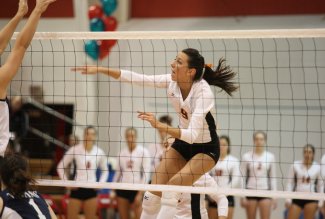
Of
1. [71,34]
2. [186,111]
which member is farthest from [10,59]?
[186,111]

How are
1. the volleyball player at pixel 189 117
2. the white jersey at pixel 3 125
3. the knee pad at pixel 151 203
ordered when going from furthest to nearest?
1. the knee pad at pixel 151 203
2. the volleyball player at pixel 189 117
3. the white jersey at pixel 3 125

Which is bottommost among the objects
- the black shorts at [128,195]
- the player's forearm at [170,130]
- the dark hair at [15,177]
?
the black shorts at [128,195]

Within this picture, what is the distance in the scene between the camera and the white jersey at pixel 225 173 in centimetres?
980

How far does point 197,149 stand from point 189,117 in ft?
1.09

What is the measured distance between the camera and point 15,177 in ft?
14.2

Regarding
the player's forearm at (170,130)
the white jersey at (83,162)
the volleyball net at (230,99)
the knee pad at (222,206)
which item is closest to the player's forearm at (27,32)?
the player's forearm at (170,130)

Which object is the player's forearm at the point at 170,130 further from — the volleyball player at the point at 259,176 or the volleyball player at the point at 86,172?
the volleyball player at the point at 259,176

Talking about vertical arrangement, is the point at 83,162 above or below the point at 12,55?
below

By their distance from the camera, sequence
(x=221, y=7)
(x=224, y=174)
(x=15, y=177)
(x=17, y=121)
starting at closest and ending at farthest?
(x=15, y=177), (x=224, y=174), (x=17, y=121), (x=221, y=7)

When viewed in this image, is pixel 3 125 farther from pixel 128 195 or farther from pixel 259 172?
pixel 259 172

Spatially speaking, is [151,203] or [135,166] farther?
[135,166]

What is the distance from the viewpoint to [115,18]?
1247cm

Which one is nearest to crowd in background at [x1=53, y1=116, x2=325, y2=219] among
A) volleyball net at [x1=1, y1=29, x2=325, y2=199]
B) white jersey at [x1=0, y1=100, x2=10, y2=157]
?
volleyball net at [x1=1, y1=29, x2=325, y2=199]

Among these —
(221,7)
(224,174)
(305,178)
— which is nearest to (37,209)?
(224,174)
